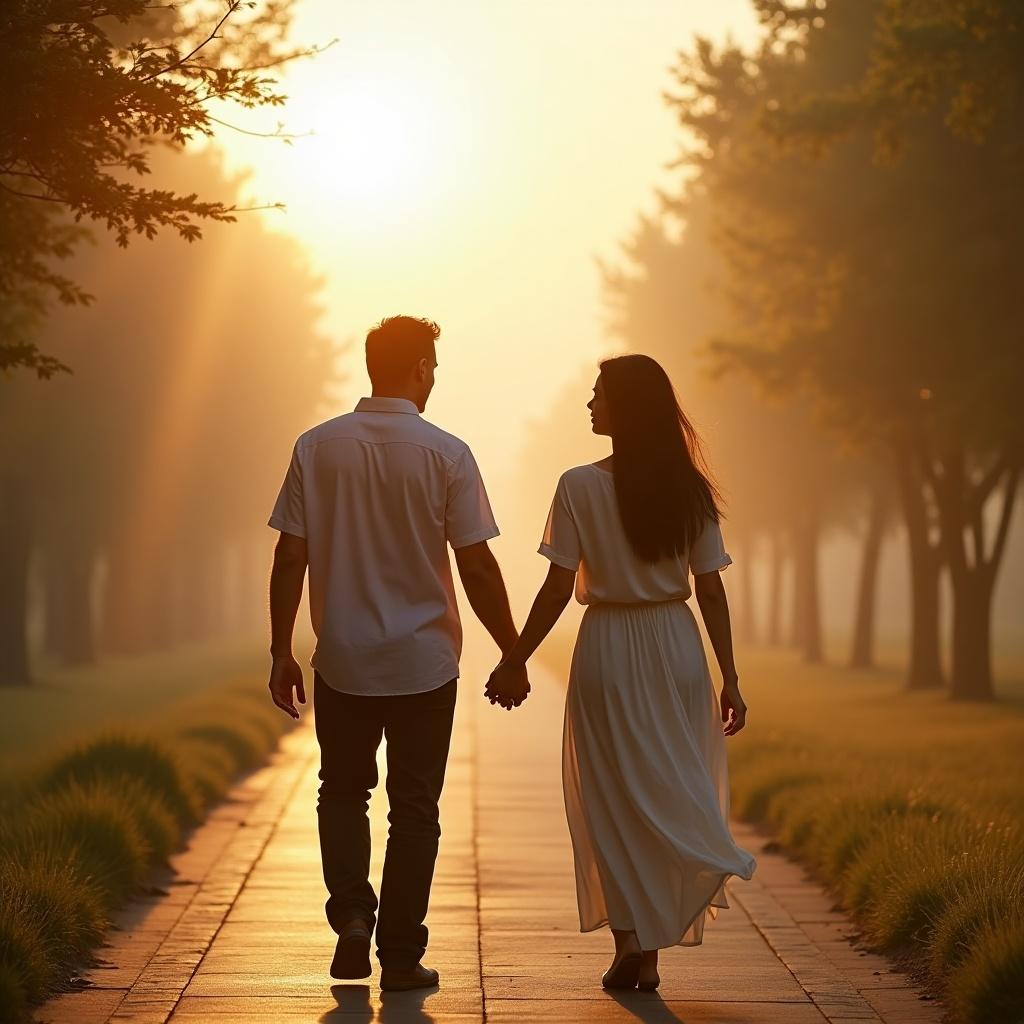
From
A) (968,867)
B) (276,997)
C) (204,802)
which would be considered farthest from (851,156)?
(276,997)

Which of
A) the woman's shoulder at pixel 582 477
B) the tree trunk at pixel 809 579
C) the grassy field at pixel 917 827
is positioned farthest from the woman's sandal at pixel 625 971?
the tree trunk at pixel 809 579

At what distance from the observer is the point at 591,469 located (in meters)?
6.81

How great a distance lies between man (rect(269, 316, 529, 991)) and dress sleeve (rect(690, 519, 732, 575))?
2.41 ft

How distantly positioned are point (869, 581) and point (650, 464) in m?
30.7

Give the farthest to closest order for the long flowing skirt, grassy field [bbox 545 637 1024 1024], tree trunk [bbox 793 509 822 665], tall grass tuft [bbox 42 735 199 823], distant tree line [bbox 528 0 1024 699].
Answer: tree trunk [bbox 793 509 822 665] < distant tree line [bbox 528 0 1024 699] < tall grass tuft [bbox 42 735 199 823] < the long flowing skirt < grassy field [bbox 545 637 1024 1024]

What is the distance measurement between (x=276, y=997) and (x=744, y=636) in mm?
47695

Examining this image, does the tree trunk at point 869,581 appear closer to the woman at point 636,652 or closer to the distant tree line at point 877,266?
the distant tree line at point 877,266

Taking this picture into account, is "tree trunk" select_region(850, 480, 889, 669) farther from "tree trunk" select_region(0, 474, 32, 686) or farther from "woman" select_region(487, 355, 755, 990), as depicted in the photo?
"woman" select_region(487, 355, 755, 990)

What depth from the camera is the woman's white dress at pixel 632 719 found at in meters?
6.64

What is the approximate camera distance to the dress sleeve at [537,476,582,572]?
6785 millimetres

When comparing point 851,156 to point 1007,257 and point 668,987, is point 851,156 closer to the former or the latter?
point 1007,257

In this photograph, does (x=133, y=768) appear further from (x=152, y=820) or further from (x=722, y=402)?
(x=722, y=402)

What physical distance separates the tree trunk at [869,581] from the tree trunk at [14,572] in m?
15.9

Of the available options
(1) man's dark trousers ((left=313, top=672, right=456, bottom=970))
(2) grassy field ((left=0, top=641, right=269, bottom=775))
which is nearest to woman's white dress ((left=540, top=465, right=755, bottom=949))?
(1) man's dark trousers ((left=313, top=672, right=456, bottom=970))
